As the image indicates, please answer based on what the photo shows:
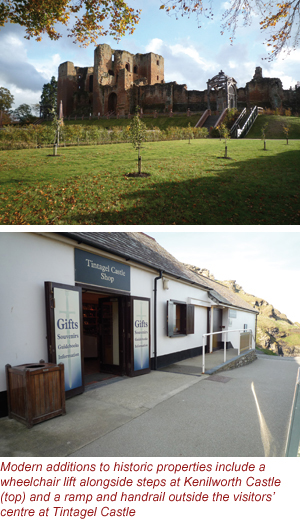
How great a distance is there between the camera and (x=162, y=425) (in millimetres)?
4871

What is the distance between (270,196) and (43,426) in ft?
31.7

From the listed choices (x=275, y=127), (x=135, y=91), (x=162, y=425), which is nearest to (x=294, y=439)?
(x=162, y=425)

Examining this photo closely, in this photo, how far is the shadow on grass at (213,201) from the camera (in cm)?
908

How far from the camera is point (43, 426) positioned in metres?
4.73

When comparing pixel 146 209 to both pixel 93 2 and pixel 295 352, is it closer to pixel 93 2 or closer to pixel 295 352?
pixel 93 2

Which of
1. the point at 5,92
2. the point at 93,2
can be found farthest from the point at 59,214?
the point at 5,92

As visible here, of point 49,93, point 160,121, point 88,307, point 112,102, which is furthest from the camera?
point 49,93

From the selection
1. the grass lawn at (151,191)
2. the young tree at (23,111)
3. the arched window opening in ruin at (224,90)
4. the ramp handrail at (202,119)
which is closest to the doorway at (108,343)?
the grass lawn at (151,191)

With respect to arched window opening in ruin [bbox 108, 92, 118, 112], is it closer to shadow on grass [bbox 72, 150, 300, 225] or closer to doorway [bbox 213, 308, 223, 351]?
doorway [bbox 213, 308, 223, 351]

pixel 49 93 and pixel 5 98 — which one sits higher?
pixel 49 93

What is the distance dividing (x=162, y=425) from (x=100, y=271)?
3.92 m

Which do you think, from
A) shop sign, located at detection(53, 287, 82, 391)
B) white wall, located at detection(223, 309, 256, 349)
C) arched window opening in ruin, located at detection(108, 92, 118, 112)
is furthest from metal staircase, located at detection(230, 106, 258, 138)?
arched window opening in ruin, located at detection(108, 92, 118, 112)

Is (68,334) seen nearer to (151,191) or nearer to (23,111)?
(151,191)

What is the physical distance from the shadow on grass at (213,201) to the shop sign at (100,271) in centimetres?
125
